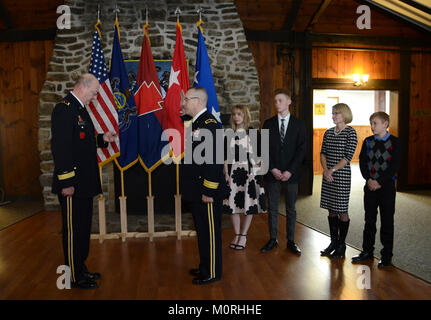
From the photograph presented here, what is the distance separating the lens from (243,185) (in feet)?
10.8

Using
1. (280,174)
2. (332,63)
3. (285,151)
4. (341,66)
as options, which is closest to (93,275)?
(280,174)

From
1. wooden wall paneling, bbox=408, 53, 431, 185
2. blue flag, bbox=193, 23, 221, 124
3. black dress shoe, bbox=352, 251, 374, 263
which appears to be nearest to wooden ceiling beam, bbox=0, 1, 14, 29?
blue flag, bbox=193, 23, 221, 124

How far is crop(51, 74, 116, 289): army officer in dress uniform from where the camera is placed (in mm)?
2369

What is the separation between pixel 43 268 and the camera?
117 inches

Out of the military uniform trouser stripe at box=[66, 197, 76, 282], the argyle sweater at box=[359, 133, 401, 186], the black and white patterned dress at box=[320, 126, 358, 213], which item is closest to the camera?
the military uniform trouser stripe at box=[66, 197, 76, 282]

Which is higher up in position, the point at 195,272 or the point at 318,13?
the point at 318,13

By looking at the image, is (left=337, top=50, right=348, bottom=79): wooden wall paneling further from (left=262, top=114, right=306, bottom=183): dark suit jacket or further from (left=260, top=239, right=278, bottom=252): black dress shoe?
(left=260, top=239, right=278, bottom=252): black dress shoe

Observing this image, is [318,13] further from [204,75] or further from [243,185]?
[243,185]

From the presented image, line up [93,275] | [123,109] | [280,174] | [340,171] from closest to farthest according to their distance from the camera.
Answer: [93,275] → [340,171] → [280,174] → [123,109]

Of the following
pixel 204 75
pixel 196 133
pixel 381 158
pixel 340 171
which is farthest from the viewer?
pixel 204 75

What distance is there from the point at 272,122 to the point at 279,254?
127 cm

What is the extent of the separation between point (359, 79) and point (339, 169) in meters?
3.90

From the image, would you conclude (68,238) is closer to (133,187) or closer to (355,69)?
(133,187)
